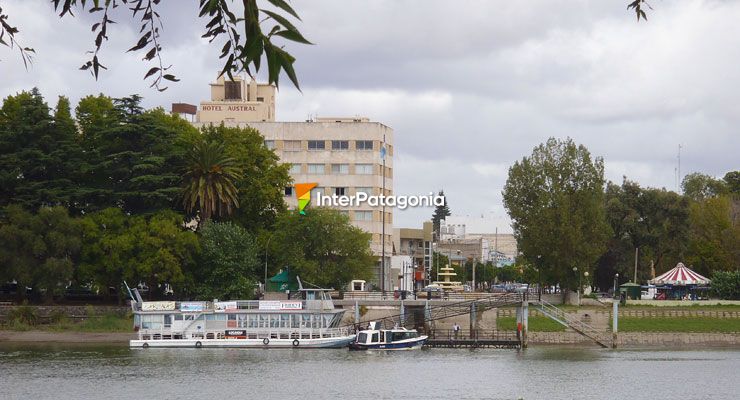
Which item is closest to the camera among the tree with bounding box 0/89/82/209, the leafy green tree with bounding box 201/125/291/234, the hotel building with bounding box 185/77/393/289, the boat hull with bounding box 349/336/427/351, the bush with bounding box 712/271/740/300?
the boat hull with bounding box 349/336/427/351

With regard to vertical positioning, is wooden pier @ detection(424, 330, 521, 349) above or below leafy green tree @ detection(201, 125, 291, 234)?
below

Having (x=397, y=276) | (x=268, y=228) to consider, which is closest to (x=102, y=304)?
(x=268, y=228)

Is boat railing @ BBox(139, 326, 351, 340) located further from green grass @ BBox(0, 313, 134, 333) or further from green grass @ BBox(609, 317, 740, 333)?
green grass @ BBox(609, 317, 740, 333)

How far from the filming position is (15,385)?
60500mm

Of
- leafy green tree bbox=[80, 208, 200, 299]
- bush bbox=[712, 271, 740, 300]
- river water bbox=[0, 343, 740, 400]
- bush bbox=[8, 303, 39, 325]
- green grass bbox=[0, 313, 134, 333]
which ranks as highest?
leafy green tree bbox=[80, 208, 200, 299]

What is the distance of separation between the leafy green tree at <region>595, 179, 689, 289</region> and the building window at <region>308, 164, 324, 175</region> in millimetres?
29867

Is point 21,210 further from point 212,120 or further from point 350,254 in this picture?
point 212,120

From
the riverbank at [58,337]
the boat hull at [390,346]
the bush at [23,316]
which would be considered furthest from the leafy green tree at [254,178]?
the boat hull at [390,346]

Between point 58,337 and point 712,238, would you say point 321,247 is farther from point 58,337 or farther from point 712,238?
point 712,238

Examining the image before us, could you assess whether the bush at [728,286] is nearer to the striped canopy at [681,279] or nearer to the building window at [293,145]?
the striped canopy at [681,279]

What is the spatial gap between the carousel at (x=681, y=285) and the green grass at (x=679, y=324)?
10856 mm

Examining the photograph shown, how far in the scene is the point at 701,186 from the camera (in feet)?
572

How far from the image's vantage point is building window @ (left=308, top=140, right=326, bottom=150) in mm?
120875

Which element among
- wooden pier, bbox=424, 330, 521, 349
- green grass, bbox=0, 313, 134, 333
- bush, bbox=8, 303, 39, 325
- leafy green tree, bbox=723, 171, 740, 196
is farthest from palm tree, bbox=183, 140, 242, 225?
leafy green tree, bbox=723, 171, 740, 196
